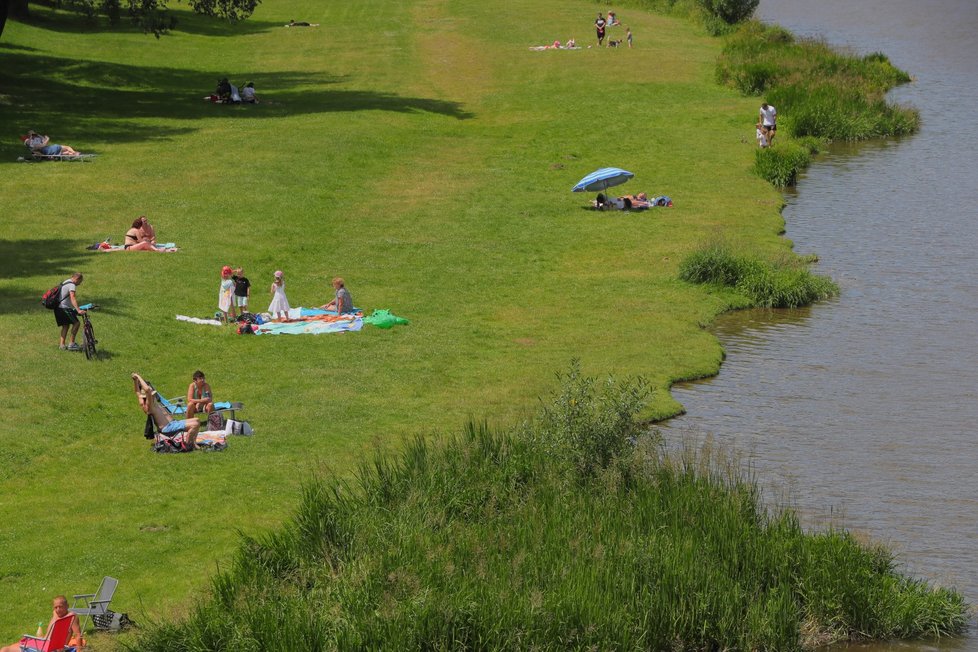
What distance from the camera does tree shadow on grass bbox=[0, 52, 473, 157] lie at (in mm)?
50906

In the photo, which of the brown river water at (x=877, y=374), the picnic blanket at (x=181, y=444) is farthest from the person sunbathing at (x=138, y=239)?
the brown river water at (x=877, y=374)

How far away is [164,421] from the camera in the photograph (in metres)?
23.5

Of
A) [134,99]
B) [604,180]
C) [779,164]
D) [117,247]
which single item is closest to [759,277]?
[604,180]

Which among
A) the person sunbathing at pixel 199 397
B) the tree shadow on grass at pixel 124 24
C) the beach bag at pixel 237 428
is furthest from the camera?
the tree shadow on grass at pixel 124 24

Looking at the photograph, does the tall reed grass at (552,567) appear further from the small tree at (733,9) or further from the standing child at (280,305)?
the small tree at (733,9)

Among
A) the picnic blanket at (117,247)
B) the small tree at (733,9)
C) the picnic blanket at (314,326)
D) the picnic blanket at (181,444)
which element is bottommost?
the picnic blanket at (181,444)

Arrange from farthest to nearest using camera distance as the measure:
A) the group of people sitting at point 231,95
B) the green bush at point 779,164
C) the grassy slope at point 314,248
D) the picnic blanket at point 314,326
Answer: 1. the group of people sitting at point 231,95
2. the green bush at point 779,164
3. the picnic blanket at point 314,326
4. the grassy slope at point 314,248

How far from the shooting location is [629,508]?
18.3 m

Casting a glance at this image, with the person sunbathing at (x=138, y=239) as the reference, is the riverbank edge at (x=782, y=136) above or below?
above

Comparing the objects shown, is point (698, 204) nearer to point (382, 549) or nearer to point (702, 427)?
point (702, 427)

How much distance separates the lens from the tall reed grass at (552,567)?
606 inches

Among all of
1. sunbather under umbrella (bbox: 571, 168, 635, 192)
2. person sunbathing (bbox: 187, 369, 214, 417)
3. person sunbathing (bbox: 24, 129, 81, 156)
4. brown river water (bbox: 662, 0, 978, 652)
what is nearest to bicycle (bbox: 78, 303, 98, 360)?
person sunbathing (bbox: 187, 369, 214, 417)

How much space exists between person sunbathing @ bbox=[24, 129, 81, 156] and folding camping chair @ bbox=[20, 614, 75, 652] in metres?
32.7

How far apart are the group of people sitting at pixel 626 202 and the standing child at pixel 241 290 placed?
15.0 m
